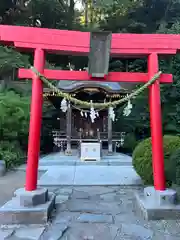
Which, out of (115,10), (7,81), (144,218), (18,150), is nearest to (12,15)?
(7,81)

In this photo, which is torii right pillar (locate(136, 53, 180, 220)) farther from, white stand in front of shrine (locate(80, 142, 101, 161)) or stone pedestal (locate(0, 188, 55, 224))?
white stand in front of shrine (locate(80, 142, 101, 161))

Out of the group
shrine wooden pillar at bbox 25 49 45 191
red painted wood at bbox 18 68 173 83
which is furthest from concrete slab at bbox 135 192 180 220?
red painted wood at bbox 18 68 173 83

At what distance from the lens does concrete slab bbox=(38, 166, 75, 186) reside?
5898 mm

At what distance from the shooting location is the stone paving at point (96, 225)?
3156mm

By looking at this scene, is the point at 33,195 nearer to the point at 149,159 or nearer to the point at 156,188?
the point at 156,188

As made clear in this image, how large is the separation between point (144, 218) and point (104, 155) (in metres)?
6.28

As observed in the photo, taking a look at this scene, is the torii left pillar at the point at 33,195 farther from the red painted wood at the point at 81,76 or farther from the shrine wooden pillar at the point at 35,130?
the red painted wood at the point at 81,76

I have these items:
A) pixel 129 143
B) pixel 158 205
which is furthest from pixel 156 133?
pixel 129 143

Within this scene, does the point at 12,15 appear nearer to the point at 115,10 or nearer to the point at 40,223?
the point at 115,10

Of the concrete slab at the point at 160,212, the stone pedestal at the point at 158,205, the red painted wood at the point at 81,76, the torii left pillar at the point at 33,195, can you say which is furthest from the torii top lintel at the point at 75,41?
the concrete slab at the point at 160,212

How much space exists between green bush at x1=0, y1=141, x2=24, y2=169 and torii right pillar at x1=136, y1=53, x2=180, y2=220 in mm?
4932

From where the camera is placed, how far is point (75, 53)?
4.31 meters

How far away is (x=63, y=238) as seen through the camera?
122 inches

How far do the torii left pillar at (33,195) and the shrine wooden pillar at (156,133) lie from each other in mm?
1832
